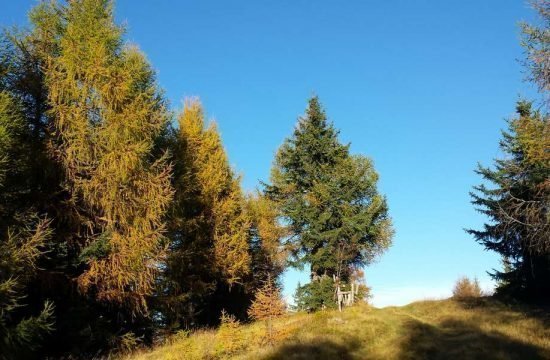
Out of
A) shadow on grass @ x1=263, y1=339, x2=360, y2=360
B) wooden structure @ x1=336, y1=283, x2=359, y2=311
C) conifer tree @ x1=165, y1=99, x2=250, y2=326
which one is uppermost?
conifer tree @ x1=165, y1=99, x2=250, y2=326

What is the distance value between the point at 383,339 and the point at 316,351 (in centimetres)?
297

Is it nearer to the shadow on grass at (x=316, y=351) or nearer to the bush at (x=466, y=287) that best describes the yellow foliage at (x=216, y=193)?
the shadow on grass at (x=316, y=351)

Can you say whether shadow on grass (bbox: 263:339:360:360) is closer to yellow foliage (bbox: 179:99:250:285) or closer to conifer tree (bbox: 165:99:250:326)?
conifer tree (bbox: 165:99:250:326)

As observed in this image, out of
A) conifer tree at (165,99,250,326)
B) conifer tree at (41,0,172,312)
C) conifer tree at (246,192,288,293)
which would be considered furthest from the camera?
conifer tree at (246,192,288,293)

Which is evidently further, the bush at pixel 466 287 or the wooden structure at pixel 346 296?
the bush at pixel 466 287

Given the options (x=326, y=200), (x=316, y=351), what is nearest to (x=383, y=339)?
(x=316, y=351)

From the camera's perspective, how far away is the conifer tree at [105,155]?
13867mm

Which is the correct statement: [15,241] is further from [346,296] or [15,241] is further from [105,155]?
[346,296]

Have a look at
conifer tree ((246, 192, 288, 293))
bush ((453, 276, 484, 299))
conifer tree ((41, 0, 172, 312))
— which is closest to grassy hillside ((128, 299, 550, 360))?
conifer tree ((41, 0, 172, 312))

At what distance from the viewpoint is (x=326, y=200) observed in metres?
26.7

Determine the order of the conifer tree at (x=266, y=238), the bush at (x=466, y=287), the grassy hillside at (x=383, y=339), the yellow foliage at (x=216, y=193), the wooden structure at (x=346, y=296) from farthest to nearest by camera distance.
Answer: the bush at (x=466, y=287), the conifer tree at (x=266, y=238), the wooden structure at (x=346, y=296), the yellow foliage at (x=216, y=193), the grassy hillside at (x=383, y=339)

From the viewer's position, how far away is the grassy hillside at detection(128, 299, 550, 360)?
12.4 metres

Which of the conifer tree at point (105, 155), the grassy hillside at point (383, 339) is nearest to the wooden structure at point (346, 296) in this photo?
the grassy hillside at point (383, 339)

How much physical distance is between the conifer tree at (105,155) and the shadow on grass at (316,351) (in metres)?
4.73
